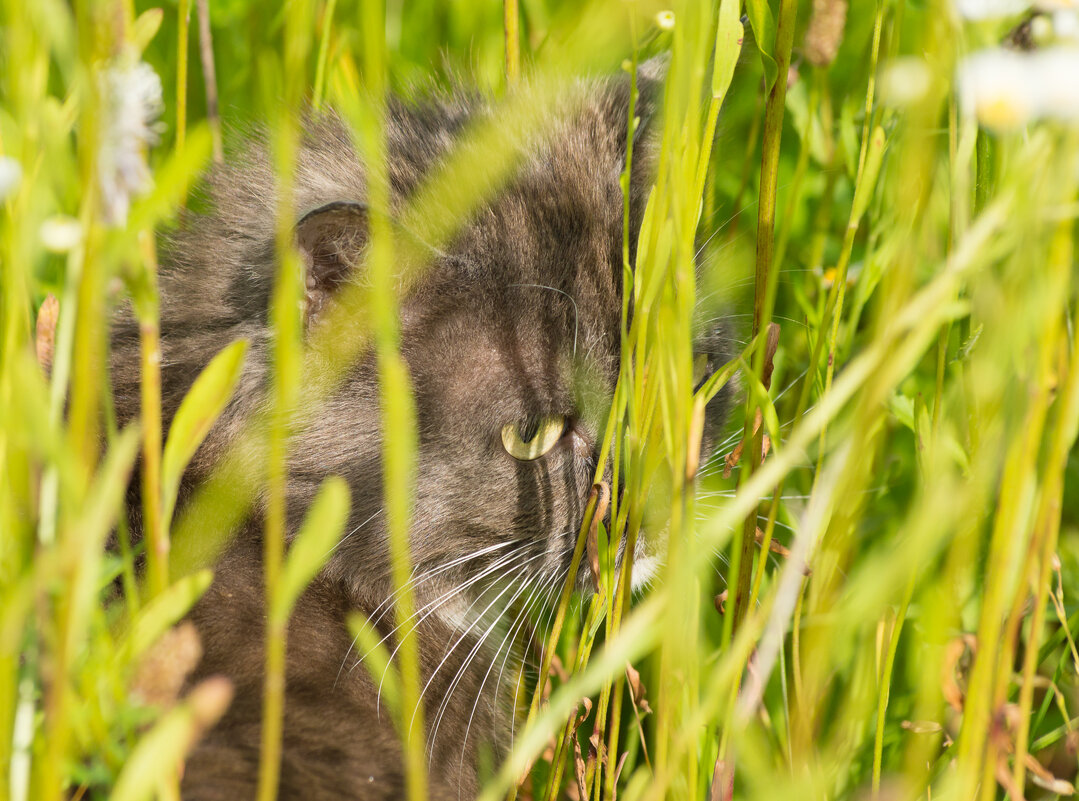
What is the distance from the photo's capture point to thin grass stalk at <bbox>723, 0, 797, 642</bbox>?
832 millimetres

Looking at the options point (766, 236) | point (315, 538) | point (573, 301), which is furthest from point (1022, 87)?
point (573, 301)

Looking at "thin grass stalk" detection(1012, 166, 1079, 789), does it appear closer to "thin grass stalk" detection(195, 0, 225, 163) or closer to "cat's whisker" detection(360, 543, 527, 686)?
"cat's whisker" detection(360, 543, 527, 686)

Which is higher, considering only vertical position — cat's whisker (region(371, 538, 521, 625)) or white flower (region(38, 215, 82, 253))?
white flower (region(38, 215, 82, 253))

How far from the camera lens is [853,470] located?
0.64 metres

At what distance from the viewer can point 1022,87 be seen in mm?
553

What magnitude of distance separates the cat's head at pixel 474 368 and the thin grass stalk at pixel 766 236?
0.94ft

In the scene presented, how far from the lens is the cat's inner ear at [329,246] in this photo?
1.02 m

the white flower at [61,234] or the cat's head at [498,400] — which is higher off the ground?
the white flower at [61,234]

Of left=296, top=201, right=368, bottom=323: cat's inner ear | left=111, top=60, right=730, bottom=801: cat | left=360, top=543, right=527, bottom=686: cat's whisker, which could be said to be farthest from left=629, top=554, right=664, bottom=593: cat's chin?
left=296, top=201, right=368, bottom=323: cat's inner ear

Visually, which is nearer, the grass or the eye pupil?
the grass

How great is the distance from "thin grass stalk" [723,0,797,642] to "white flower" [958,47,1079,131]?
251 millimetres

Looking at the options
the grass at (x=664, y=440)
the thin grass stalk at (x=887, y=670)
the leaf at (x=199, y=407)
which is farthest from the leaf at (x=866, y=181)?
the leaf at (x=199, y=407)

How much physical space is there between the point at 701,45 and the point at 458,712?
35.7 inches

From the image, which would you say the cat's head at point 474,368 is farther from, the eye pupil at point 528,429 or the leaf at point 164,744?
the leaf at point 164,744
